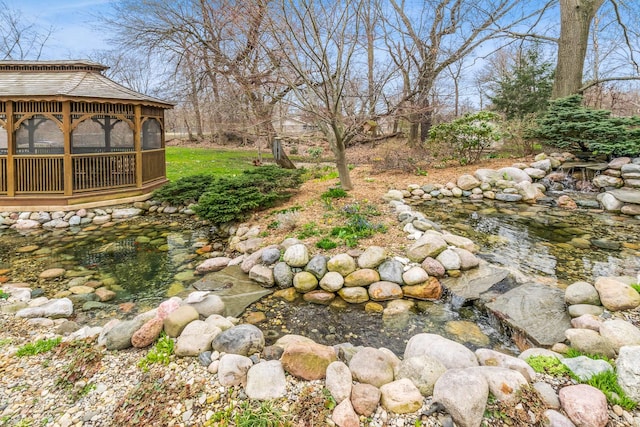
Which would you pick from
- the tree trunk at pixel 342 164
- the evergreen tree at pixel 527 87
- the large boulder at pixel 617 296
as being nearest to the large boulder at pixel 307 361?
the large boulder at pixel 617 296

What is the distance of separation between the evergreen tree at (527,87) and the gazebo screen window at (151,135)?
12.8 m

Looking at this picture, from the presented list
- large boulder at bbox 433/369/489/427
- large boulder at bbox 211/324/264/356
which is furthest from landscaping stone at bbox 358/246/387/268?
large boulder at bbox 433/369/489/427

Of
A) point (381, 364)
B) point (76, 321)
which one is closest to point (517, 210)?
point (381, 364)

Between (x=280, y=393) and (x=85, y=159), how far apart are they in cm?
779

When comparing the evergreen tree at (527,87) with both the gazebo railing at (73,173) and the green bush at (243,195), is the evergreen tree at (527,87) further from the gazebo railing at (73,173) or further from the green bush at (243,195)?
the gazebo railing at (73,173)

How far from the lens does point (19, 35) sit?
733 inches

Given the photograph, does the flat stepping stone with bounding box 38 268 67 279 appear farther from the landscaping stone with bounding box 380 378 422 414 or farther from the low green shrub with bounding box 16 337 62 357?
the landscaping stone with bounding box 380 378 422 414

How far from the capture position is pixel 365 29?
229 inches

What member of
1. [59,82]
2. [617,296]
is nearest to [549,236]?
[617,296]

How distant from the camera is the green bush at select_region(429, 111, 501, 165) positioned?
9258 mm

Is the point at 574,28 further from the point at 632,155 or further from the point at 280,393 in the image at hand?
the point at 280,393

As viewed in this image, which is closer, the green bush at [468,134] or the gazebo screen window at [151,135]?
the gazebo screen window at [151,135]

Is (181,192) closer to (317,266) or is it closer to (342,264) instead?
(317,266)

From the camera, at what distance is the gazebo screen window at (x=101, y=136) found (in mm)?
8948
